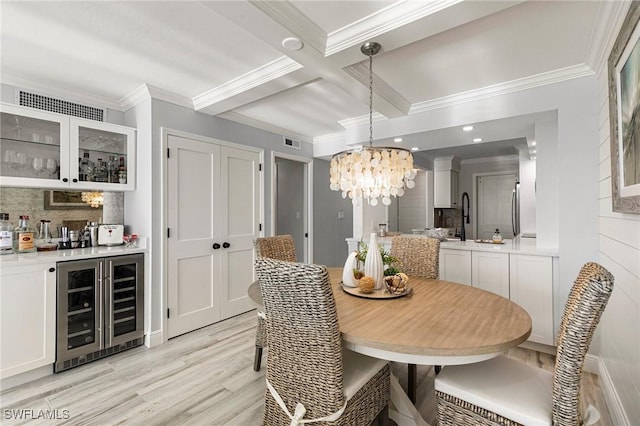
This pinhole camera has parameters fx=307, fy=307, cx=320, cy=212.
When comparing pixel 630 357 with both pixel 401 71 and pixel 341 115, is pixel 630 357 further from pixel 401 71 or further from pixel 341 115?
pixel 341 115

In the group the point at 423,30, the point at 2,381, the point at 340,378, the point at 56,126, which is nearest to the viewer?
the point at 340,378

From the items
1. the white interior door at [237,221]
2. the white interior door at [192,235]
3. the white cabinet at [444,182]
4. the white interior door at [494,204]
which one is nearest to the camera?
the white interior door at [192,235]

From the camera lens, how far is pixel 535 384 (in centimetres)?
135

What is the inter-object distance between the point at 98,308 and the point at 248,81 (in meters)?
2.34

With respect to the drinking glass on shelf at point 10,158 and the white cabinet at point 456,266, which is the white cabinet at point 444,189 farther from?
the drinking glass on shelf at point 10,158

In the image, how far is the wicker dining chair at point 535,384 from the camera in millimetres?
1066

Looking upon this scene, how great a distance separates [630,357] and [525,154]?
3.59m

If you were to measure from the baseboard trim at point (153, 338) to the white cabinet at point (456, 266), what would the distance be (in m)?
2.94

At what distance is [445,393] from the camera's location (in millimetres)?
1381

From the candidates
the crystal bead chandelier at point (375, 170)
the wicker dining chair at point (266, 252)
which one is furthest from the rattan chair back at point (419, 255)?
the wicker dining chair at point (266, 252)

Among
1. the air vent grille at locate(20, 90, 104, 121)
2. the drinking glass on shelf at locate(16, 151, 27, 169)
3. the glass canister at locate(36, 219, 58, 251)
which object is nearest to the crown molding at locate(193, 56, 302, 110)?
the air vent grille at locate(20, 90, 104, 121)

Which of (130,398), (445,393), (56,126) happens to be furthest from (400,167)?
(56,126)

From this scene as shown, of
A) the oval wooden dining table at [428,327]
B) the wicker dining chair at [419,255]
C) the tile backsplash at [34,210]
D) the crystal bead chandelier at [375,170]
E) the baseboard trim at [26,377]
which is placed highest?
the crystal bead chandelier at [375,170]

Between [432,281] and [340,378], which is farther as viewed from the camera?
[432,281]
